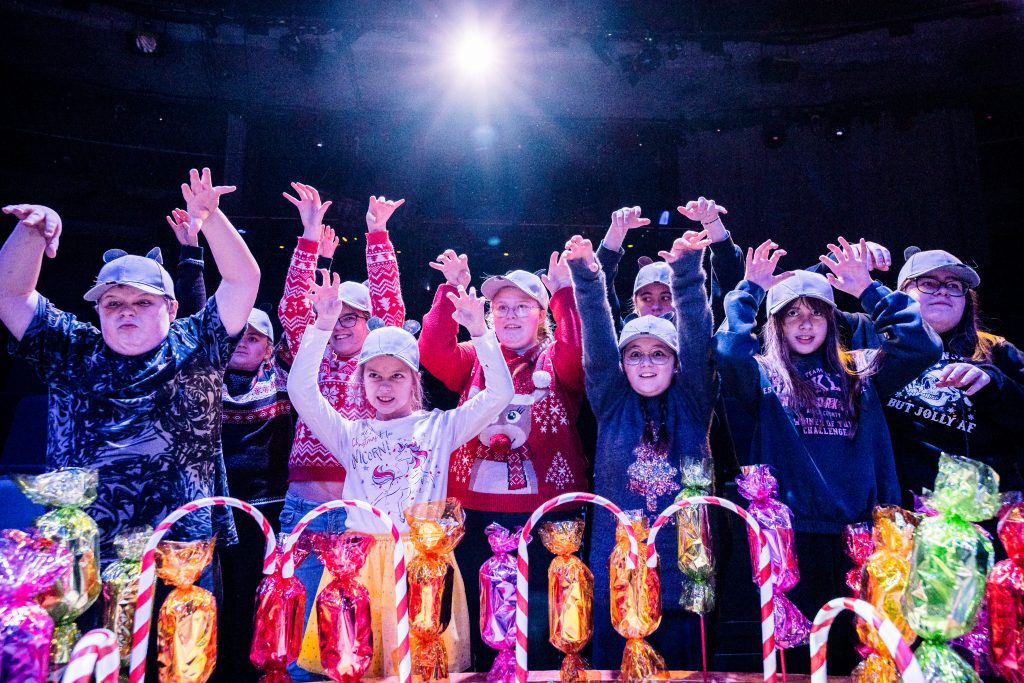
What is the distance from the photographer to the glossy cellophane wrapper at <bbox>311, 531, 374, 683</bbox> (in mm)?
1561

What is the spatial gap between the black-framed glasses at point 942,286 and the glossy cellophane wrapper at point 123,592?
285 centimetres

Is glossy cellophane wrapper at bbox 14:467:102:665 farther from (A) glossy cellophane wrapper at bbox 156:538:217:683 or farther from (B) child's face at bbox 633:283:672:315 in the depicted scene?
(B) child's face at bbox 633:283:672:315

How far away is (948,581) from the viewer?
1.33 metres

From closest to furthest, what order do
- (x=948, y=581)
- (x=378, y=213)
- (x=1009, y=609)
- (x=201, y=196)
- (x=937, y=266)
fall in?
(x=948, y=581)
(x=1009, y=609)
(x=201, y=196)
(x=937, y=266)
(x=378, y=213)

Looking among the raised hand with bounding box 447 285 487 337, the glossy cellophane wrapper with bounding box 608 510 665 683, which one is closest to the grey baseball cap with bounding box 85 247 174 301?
the raised hand with bounding box 447 285 487 337

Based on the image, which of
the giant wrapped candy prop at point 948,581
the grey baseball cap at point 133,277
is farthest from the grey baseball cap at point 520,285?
the giant wrapped candy prop at point 948,581

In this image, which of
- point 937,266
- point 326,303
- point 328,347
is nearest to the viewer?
point 326,303

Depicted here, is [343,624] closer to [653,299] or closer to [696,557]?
[696,557]

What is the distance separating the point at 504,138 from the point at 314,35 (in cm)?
226

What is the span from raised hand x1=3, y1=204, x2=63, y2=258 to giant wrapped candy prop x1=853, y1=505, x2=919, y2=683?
2.32m

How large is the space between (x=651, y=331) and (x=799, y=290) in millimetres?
548

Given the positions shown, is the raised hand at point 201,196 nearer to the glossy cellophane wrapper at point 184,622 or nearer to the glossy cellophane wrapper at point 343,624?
the glossy cellophane wrapper at point 184,622

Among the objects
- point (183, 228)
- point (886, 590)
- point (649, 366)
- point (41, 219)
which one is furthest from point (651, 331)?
point (183, 228)

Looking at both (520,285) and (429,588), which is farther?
(520,285)
